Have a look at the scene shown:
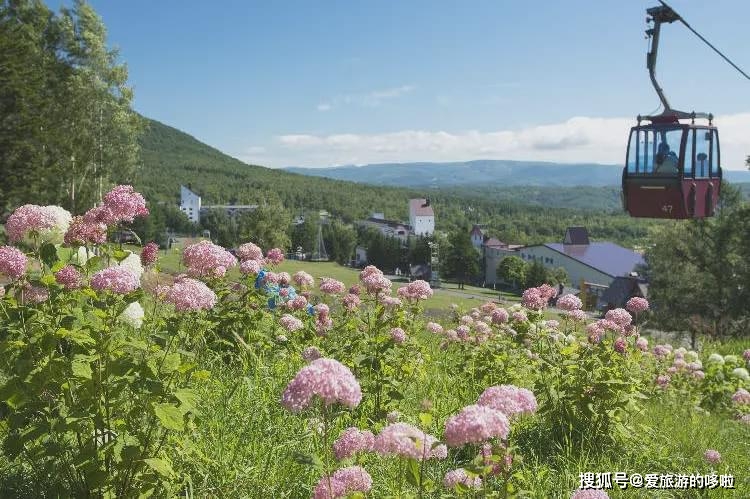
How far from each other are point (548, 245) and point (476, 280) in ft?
53.2

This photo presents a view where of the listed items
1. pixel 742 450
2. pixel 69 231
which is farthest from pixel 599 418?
pixel 69 231

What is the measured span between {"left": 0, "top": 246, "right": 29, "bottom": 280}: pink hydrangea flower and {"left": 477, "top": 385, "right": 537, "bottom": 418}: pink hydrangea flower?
2.77 m

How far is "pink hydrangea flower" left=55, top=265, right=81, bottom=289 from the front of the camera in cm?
328

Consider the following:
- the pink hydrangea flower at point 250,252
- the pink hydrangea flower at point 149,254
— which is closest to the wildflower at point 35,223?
the pink hydrangea flower at point 149,254

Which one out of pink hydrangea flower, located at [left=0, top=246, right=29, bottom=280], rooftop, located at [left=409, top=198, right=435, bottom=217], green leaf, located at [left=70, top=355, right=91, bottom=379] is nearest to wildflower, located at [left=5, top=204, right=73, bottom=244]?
pink hydrangea flower, located at [left=0, top=246, right=29, bottom=280]

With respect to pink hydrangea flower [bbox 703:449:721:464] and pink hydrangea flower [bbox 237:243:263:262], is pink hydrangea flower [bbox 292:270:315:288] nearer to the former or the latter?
pink hydrangea flower [bbox 237:243:263:262]

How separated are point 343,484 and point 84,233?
2.47 metres

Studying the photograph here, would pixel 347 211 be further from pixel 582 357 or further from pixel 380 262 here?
pixel 582 357

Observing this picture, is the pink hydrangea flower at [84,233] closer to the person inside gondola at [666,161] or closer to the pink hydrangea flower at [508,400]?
the pink hydrangea flower at [508,400]

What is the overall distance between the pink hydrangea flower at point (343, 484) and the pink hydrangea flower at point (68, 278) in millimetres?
1931

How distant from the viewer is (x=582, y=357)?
5.02 m

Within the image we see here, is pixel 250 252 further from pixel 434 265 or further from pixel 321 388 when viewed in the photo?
pixel 434 265

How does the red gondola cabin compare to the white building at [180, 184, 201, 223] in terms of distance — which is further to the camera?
the white building at [180, 184, 201, 223]

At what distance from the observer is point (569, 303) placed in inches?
219
